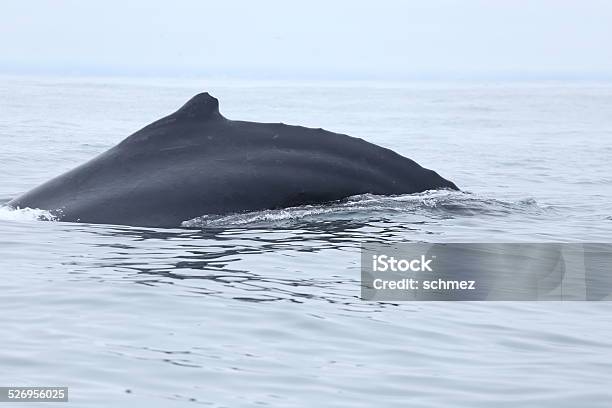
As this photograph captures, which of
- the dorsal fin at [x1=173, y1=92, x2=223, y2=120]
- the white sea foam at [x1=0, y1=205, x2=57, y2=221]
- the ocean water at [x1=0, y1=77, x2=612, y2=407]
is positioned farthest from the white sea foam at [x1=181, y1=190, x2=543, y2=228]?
the white sea foam at [x1=0, y1=205, x2=57, y2=221]

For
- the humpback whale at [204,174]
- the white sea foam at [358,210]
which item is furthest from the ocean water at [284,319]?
the humpback whale at [204,174]

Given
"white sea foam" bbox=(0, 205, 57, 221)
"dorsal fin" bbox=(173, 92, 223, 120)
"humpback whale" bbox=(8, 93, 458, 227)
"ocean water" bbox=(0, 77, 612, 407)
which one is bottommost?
"ocean water" bbox=(0, 77, 612, 407)

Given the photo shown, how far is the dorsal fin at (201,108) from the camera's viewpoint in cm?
1180

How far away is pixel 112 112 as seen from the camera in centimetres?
5275

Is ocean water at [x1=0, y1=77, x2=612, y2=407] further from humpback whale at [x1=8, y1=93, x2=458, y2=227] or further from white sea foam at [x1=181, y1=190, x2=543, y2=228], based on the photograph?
humpback whale at [x1=8, y1=93, x2=458, y2=227]

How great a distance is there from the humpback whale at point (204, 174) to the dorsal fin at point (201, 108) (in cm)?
1

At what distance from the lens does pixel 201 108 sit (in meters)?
11.9

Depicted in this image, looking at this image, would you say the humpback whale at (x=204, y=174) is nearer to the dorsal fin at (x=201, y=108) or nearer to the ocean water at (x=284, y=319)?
the dorsal fin at (x=201, y=108)

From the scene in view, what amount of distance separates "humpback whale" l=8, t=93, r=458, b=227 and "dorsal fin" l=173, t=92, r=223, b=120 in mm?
11

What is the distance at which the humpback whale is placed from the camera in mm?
11672

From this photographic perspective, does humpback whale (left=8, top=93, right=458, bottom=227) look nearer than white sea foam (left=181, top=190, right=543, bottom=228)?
Yes

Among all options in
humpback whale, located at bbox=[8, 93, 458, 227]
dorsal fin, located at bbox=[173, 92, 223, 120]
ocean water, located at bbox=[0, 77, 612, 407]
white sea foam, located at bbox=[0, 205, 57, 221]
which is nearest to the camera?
ocean water, located at bbox=[0, 77, 612, 407]

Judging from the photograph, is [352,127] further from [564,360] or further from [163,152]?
[564,360]

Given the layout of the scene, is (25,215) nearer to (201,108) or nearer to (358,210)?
(201,108)
